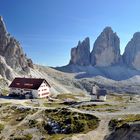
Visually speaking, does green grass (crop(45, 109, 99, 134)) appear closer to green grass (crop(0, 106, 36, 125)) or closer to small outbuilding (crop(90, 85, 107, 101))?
green grass (crop(0, 106, 36, 125))

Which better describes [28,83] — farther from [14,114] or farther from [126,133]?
[126,133]

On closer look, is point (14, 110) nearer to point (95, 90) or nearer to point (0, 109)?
point (0, 109)

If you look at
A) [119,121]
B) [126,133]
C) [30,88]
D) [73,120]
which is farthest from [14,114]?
[126,133]

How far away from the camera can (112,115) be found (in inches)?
3219

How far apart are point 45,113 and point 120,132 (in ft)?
106

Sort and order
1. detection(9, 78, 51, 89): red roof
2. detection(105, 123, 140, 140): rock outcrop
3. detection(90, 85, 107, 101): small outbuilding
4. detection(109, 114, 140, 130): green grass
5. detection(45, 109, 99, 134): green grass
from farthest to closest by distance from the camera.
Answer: detection(9, 78, 51, 89): red roof → detection(90, 85, 107, 101): small outbuilding → detection(45, 109, 99, 134): green grass → detection(109, 114, 140, 130): green grass → detection(105, 123, 140, 140): rock outcrop

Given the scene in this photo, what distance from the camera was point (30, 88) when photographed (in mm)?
132875

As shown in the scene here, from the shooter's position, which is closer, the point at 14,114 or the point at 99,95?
the point at 14,114

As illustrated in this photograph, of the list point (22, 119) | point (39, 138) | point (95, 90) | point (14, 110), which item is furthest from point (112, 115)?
point (95, 90)

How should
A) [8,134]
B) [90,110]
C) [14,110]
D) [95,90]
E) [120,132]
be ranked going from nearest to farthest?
[120,132]
[8,134]
[90,110]
[14,110]
[95,90]

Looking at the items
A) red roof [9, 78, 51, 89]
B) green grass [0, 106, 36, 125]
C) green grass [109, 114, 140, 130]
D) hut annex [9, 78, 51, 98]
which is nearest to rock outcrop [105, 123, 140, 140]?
green grass [109, 114, 140, 130]

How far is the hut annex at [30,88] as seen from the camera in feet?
431

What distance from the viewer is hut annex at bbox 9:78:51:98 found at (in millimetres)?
131375

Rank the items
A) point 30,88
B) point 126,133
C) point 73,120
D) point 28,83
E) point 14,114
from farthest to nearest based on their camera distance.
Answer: point 28,83 < point 30,88 < point 14,114 < point 73,120 < point 126,133
